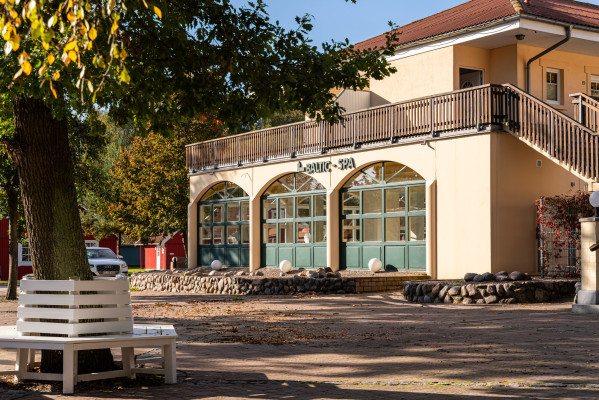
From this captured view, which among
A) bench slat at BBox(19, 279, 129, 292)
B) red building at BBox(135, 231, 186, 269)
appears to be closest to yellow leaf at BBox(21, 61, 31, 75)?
bench slat at BBox(19, 279, 129, 292)

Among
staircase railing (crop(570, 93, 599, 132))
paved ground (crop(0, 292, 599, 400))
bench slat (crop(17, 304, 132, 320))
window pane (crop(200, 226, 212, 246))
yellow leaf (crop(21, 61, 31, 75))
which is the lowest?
paved ground (crop(0, 292, 599, 400))

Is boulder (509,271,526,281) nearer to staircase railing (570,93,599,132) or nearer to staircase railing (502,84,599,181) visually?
staircase railing (502,84,599,181)

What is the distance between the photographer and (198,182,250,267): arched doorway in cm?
3281

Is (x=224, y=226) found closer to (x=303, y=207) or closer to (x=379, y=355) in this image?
(x=303, y=207)

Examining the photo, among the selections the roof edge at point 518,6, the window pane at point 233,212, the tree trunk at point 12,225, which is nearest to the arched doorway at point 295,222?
the window pane at point 233,212

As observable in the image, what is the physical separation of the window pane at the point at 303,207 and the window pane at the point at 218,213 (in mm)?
5112

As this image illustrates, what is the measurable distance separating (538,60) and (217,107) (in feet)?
58.1

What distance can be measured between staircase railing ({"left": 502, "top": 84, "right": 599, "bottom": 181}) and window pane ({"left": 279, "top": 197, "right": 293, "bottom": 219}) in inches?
402

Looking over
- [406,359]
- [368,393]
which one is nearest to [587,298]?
[406,359]

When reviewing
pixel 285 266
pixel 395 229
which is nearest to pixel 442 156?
pixel 395 229

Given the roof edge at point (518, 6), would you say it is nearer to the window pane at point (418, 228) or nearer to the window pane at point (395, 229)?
the window pane at point (418, 228)

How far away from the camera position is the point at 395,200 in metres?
25.8

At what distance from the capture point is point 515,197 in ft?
74.7

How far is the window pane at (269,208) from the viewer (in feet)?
102
